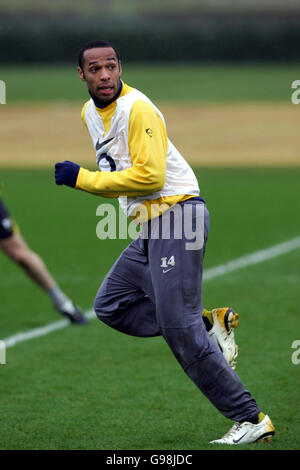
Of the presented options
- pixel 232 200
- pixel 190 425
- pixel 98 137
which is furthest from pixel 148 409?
pixel 232 200

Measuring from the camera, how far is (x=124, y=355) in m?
8.75

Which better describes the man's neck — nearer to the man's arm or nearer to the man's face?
the man's face

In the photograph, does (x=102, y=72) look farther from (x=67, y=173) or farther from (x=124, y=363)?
(x=124, y=363)

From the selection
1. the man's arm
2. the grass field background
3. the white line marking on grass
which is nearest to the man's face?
the man's arm

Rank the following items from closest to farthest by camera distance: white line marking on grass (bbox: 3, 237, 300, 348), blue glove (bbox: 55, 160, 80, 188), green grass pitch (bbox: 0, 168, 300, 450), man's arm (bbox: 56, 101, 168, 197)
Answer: man's arm (bbox: 56, 101, 168, 197)
blue glove (bbox: 55, 160, 80, 188)
green grass pitch (bbox: 0, 168, 300, 450)
white line marking on grass (bbox: 3, 237, 300, 348)

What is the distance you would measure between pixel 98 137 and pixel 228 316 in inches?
58.7

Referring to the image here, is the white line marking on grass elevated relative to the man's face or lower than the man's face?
lower

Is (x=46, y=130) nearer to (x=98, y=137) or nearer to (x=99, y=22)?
(x=98, y=137)

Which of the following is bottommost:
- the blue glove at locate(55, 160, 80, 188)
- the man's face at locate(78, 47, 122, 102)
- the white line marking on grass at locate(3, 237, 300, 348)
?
the white line marking on grass at locate(3, 237, 300, 348)

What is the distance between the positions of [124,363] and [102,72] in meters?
3.39

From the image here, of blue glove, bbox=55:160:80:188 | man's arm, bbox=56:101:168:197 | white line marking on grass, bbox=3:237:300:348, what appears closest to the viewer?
man's arm, bbox=56:101:168:197

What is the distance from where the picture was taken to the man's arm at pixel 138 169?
5.66 m

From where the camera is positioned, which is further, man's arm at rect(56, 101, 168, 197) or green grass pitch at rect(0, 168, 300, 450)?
green grass pitch at rect(0, 168, 300, 450)

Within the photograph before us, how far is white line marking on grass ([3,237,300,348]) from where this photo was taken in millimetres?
9477
